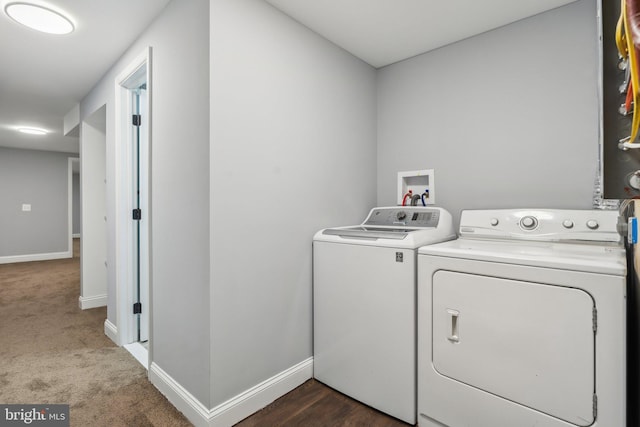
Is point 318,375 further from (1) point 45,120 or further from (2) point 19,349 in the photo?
(1) point 45,120

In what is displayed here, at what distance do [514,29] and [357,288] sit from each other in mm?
1875

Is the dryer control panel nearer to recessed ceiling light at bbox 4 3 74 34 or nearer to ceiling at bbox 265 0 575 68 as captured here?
ceiling at bbox 265 0 575 68

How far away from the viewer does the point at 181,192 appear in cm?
164

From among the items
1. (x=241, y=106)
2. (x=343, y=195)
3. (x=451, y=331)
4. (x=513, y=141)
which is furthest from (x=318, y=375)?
(x=513, y=141)

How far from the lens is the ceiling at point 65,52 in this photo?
5.76 feet

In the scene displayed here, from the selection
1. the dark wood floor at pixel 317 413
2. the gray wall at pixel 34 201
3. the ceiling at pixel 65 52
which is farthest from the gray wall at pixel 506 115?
the gray wall at pixel 34 201

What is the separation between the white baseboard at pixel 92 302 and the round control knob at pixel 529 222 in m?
4.11

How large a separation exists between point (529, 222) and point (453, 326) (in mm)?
727

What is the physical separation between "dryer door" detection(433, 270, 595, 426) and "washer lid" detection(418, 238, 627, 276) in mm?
87

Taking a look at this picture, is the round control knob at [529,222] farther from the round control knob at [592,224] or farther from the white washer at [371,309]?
the white washer at [371,309]

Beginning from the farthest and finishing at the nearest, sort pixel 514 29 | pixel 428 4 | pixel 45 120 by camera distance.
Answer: pixel 45 120 < pixel 514 29 < pixel 428 4

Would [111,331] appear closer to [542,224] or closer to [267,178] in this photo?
[267,178]

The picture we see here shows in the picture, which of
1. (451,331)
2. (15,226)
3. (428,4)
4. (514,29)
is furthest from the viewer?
(15,226)

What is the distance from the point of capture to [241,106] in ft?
5.15
